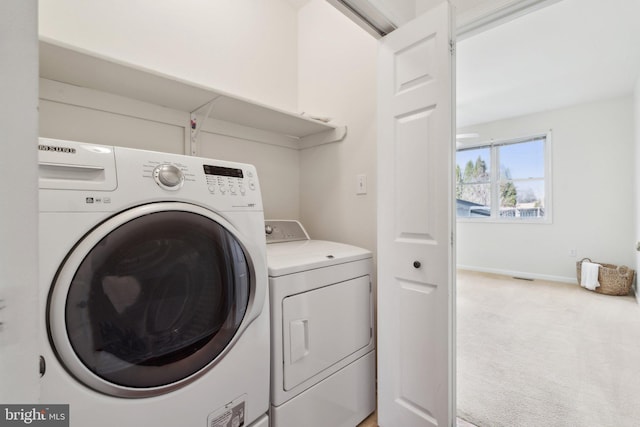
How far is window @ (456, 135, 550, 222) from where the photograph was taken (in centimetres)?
439

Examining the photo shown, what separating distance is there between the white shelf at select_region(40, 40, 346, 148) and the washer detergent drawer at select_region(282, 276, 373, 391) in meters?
1.00

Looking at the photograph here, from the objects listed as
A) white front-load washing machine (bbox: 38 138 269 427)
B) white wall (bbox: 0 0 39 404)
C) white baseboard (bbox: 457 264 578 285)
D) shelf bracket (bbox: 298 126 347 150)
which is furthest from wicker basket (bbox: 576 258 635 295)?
white wall (bbox: 0 0 39 404)

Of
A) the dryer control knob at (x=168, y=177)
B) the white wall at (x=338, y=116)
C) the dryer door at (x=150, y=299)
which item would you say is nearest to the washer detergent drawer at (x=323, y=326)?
the dryer door at (x=150, y=299)

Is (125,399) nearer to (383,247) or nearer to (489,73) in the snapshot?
(383,247)

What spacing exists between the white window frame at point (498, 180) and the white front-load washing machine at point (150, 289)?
16.3 feet

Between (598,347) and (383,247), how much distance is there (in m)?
2.25

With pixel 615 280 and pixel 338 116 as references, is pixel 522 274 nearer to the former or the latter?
pixel 615 280

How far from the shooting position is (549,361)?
198cm

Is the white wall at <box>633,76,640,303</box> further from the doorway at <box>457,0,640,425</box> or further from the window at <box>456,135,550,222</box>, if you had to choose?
the window at <box>456,135,550,222</box>

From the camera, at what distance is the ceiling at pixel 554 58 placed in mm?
2166

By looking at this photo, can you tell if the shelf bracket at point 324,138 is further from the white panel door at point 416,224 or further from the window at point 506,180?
the window at point 506,180

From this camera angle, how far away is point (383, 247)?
1373mm

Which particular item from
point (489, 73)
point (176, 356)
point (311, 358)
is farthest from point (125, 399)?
point (489, 73)

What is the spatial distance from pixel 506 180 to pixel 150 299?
215 inches
